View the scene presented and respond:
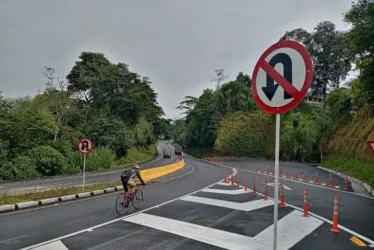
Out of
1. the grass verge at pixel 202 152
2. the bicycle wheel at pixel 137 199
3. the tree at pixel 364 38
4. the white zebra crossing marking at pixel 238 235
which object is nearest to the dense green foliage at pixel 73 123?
the grass verge at pixel 202 152

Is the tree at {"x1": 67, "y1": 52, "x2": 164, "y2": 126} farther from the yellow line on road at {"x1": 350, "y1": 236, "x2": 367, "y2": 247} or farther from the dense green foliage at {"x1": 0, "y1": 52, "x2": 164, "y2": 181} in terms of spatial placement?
the yellow line on road at {"x1": 350, "y1": 236, "x2": 367, "y2": 247}

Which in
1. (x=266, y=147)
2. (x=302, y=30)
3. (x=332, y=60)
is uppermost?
(x=302, y=30)

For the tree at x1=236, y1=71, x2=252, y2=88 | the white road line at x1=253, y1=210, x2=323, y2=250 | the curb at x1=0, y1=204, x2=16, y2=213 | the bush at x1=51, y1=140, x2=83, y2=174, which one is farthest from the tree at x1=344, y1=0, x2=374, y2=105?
the tree at x1=236, y1=71, x2=252, y2=88

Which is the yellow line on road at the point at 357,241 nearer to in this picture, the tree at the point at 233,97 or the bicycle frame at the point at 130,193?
the bicycle frame at the point at 130,193

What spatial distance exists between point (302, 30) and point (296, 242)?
217ft

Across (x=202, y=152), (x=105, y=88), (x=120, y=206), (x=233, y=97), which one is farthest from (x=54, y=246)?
(x=202, y=152)

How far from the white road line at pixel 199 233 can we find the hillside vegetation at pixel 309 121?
18640 mm

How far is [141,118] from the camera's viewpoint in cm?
5516

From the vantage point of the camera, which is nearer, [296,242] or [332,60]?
[296,242]

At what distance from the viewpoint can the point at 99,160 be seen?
124 ft

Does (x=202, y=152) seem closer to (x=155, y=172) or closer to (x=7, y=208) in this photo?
(x=155, y=172)

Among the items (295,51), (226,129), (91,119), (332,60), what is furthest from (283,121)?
(295,51)

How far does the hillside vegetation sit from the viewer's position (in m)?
33.5

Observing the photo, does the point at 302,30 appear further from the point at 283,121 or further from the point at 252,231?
the point at 252,231
